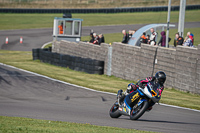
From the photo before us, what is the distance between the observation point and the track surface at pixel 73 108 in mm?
8422

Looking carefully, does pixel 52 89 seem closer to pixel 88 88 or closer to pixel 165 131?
pixel 88 88

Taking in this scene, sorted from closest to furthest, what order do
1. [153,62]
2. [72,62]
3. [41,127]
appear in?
[41,127]
[153,62]
[72,62]

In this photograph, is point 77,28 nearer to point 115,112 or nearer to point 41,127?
point 115,112

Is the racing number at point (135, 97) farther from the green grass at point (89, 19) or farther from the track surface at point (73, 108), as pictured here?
the green grass at point (89, 19)

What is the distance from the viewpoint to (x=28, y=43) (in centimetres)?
3359

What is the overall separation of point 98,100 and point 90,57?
9100 mm

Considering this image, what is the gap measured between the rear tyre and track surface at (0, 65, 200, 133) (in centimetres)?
17

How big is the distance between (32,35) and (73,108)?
96.4ft

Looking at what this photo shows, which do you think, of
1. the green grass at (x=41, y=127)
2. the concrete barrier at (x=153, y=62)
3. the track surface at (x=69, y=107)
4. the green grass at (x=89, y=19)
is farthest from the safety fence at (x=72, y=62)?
the green grass at (x=89, y=19)

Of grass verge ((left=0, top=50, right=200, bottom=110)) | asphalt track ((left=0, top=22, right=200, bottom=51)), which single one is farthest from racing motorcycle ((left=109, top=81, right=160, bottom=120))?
asphalt track ((left=0, top=22, right=200, bottom=51))

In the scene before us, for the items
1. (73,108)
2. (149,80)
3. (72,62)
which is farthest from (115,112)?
(72,62)

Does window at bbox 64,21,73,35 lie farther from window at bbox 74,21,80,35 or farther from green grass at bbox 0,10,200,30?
green grass at bbox 0,10,200,30

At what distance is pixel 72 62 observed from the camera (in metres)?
20.7

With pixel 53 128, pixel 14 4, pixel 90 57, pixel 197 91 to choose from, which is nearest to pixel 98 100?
pixel 197 91
